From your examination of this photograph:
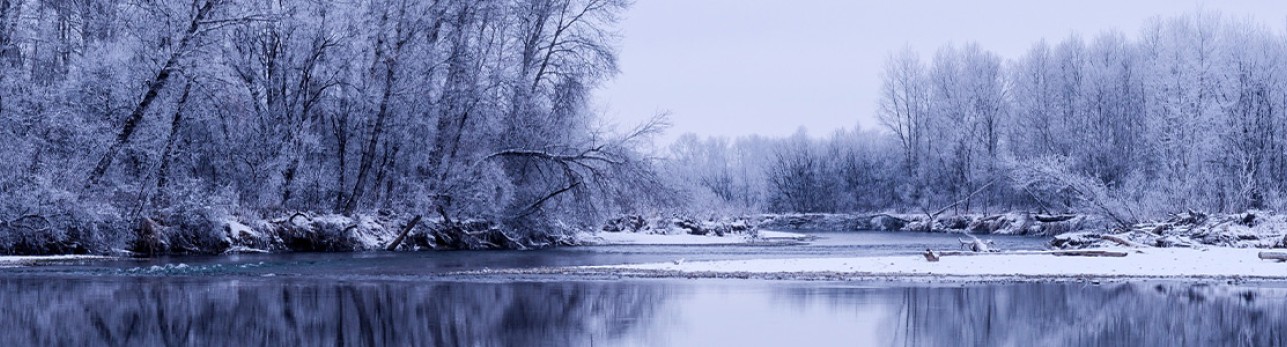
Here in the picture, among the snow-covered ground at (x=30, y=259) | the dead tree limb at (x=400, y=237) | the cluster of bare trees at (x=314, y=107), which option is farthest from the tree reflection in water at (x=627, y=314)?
the dead tree limb at (x=400, y=237)

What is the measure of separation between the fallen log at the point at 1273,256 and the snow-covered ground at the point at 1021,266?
0.45 ft

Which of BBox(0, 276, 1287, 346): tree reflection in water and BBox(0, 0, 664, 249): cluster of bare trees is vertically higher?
BBox(0, 0, 664, 249): cluster of bare trees

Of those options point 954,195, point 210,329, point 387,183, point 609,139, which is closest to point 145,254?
point 387,183

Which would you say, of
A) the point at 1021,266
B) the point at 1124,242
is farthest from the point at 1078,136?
the point at 1021,266

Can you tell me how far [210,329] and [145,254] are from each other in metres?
19.6

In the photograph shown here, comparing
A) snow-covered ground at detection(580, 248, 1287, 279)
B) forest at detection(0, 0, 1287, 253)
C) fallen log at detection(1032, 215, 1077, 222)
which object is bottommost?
snow-covered ground at detection(580, 248, 1287, 279)

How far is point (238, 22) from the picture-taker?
3231cm

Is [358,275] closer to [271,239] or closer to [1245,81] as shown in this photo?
[271,239]

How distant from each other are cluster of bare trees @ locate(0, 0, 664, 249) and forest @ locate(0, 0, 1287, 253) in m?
0.07

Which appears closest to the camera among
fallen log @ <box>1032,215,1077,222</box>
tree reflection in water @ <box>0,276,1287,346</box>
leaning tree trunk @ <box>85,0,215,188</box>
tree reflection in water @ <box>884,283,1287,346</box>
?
tree reflection in water @ <box>0,276,1287,346</box>

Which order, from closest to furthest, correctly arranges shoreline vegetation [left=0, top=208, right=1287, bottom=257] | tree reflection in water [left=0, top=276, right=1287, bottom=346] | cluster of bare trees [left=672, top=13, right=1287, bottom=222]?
tree reflection in water [left=0, top=276, right=1287, bottom=346]
shoreline vegetation [left=0, top=208, right=1287, bottom=257]
cluster of bare trees [left=672, top=13, right=1287, bottom=222]

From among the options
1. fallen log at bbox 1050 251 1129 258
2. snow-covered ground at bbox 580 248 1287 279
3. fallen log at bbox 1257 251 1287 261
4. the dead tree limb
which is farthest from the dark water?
the dead tree limb

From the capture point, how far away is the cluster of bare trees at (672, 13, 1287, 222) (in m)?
42.4

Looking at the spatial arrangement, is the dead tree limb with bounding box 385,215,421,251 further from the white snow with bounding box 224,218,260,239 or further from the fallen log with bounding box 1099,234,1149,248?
the fallen log with bounding box 1099,234,1149,248
